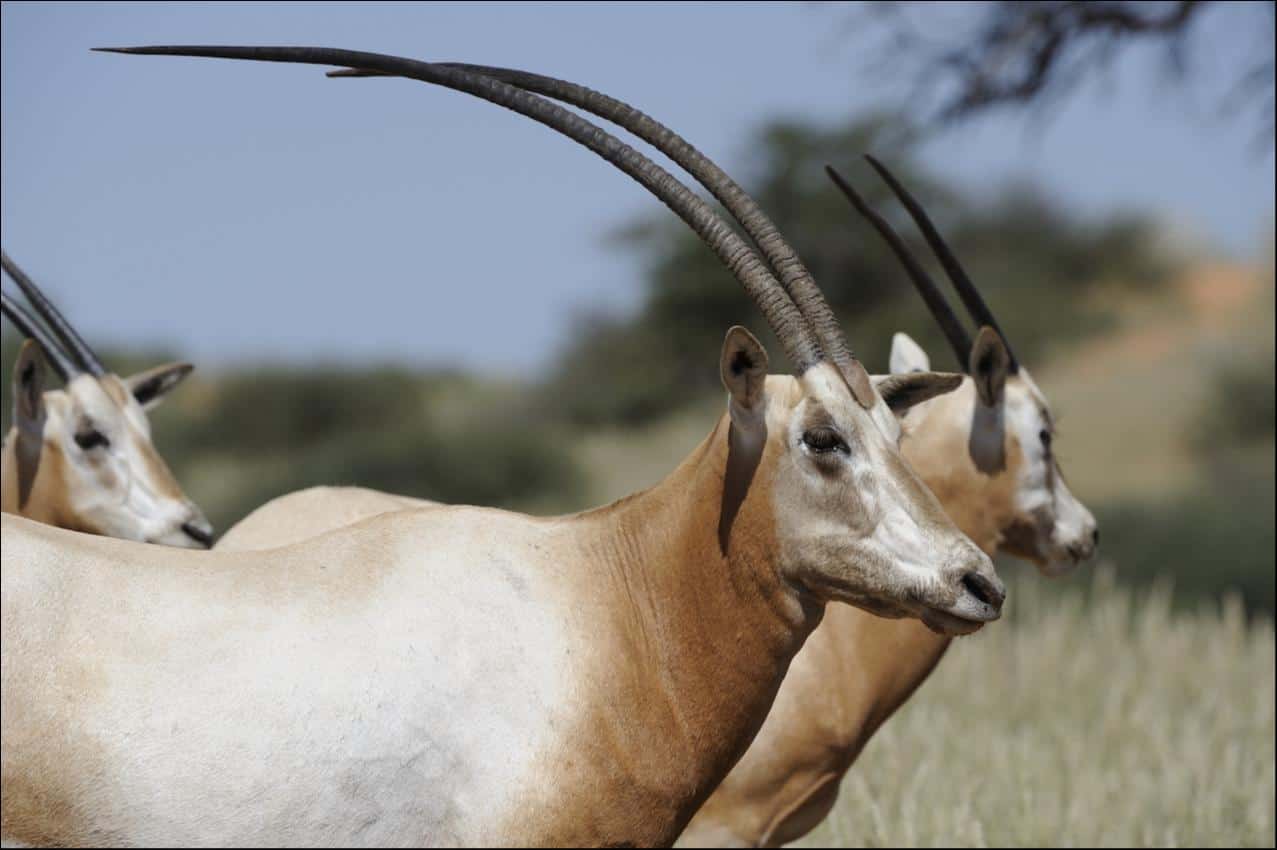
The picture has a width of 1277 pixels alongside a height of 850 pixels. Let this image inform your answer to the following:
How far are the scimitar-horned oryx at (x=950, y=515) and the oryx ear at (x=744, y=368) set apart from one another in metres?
1.83

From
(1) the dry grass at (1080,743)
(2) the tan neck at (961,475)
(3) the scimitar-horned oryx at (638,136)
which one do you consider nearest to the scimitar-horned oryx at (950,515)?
(2) the tan neck at (961,475)

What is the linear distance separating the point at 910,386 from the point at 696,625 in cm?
92

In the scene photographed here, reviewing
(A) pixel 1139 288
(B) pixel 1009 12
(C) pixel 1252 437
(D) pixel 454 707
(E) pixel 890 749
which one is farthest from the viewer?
(A) pixel 1139 288

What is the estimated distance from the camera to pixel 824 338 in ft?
12.2

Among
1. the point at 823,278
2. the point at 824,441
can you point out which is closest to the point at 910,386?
the point at 824,441

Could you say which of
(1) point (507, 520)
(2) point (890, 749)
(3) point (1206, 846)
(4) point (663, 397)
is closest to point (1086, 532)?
(3) point (1206, 846)

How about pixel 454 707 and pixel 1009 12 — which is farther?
pixel 1009 12

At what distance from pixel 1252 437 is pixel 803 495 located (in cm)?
2674

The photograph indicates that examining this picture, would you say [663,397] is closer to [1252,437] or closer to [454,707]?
[1252,437]

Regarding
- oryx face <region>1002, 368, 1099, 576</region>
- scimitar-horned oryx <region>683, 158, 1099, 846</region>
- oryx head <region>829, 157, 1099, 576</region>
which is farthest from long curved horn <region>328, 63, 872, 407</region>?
oryx face <region>1002, 368, 1099, 576</region>

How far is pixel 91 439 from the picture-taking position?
660 cm

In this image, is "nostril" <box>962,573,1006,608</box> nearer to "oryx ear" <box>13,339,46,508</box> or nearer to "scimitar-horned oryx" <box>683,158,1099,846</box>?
"scimitar-horned oryx" <box>683,158,1099,846</box>

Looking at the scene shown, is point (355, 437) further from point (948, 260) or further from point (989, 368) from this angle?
point (989, 368)

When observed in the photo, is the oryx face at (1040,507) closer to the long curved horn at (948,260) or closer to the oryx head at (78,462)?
A: the long curved horn at (948,260)
